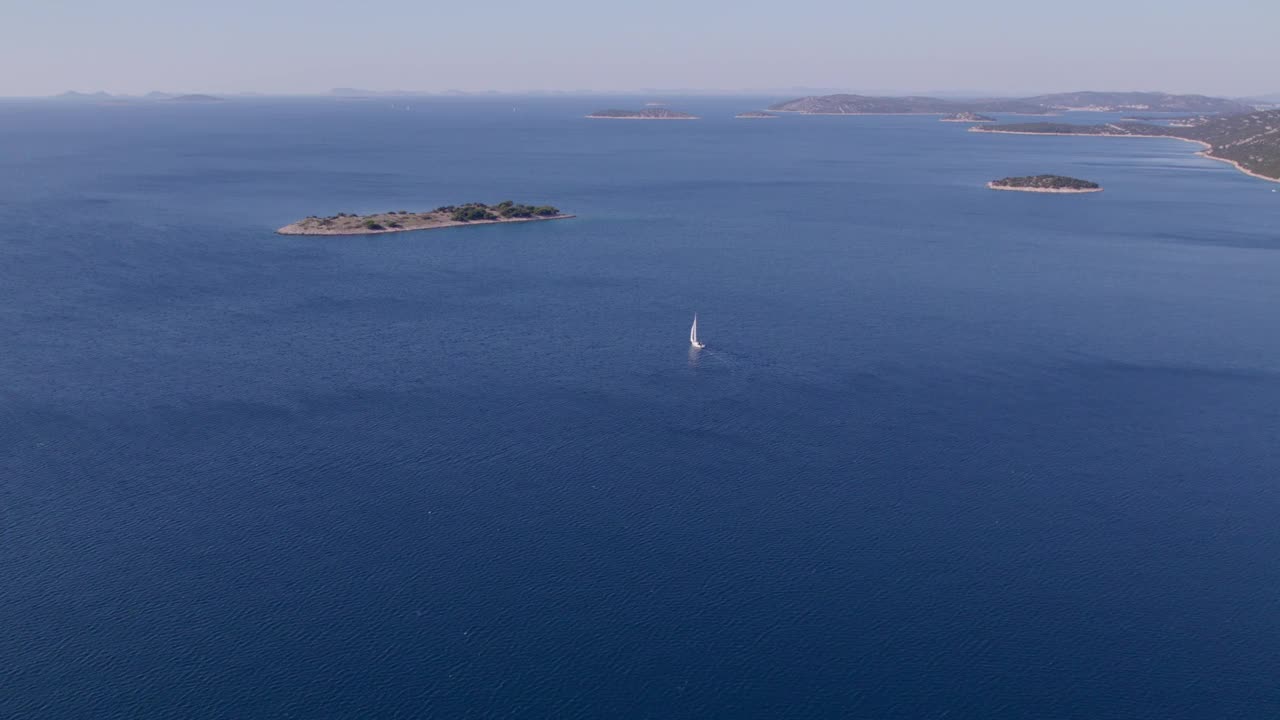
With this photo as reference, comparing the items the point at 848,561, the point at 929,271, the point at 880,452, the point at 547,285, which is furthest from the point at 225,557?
the point at 929,271

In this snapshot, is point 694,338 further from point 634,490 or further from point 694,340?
point 634,490

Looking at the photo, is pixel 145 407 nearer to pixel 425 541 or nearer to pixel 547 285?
pixel 425 541

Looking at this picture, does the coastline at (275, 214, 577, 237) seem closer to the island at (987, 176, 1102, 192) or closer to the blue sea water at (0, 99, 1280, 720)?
the blue sea water at (0, 99, 1280, 720)

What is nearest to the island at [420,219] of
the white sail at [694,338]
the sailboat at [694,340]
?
the white sail at [694,338]

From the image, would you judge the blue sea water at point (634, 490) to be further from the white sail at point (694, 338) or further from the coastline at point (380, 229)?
the coastline at point (380, 229)

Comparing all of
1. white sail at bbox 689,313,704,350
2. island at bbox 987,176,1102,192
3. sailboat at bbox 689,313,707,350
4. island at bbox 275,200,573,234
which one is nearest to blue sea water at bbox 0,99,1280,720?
sailboat at bbox 689,313,707,350

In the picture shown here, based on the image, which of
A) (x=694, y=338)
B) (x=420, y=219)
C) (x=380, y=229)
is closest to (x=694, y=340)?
(x=694, y=338)
